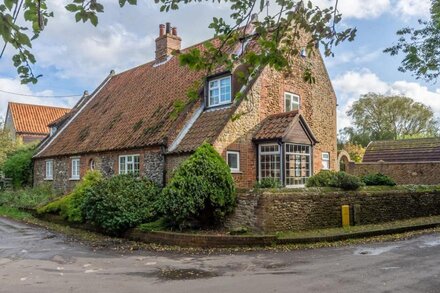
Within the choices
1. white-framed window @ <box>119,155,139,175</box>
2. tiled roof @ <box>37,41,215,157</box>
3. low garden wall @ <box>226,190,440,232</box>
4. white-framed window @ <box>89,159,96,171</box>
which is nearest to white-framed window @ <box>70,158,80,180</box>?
Answer: tiled roof @ <box>37,41,215,157</box>

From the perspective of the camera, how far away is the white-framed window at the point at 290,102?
20.8 m

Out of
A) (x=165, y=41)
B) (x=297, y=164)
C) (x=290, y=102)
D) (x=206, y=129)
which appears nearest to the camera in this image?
(x=206, y=129)

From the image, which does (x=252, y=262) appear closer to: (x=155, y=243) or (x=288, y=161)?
(x=155, y=243)

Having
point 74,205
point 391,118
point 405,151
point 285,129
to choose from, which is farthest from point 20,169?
point 391,118

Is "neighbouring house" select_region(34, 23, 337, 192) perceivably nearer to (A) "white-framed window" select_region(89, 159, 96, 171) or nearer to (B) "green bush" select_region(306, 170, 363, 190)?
(A) "white-framed window" select_region(89, 159, 96, 171)

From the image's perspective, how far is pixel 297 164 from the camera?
1906 cm

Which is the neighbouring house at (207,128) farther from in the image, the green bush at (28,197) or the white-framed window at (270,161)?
the green bush at (28,197)

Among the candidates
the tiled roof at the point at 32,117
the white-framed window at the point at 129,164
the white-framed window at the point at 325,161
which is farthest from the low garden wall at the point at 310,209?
the tiled roof at the point at 32,117

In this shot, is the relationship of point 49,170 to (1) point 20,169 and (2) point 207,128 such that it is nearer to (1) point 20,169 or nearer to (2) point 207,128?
(1) point 20,169

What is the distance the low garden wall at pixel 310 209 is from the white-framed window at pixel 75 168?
1396cm

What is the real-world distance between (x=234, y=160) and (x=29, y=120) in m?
39.8

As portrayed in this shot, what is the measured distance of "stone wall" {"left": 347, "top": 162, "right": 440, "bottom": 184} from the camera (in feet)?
89.0

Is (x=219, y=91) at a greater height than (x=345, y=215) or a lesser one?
greater

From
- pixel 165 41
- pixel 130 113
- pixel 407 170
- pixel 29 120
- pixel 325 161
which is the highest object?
pixel 165 41
